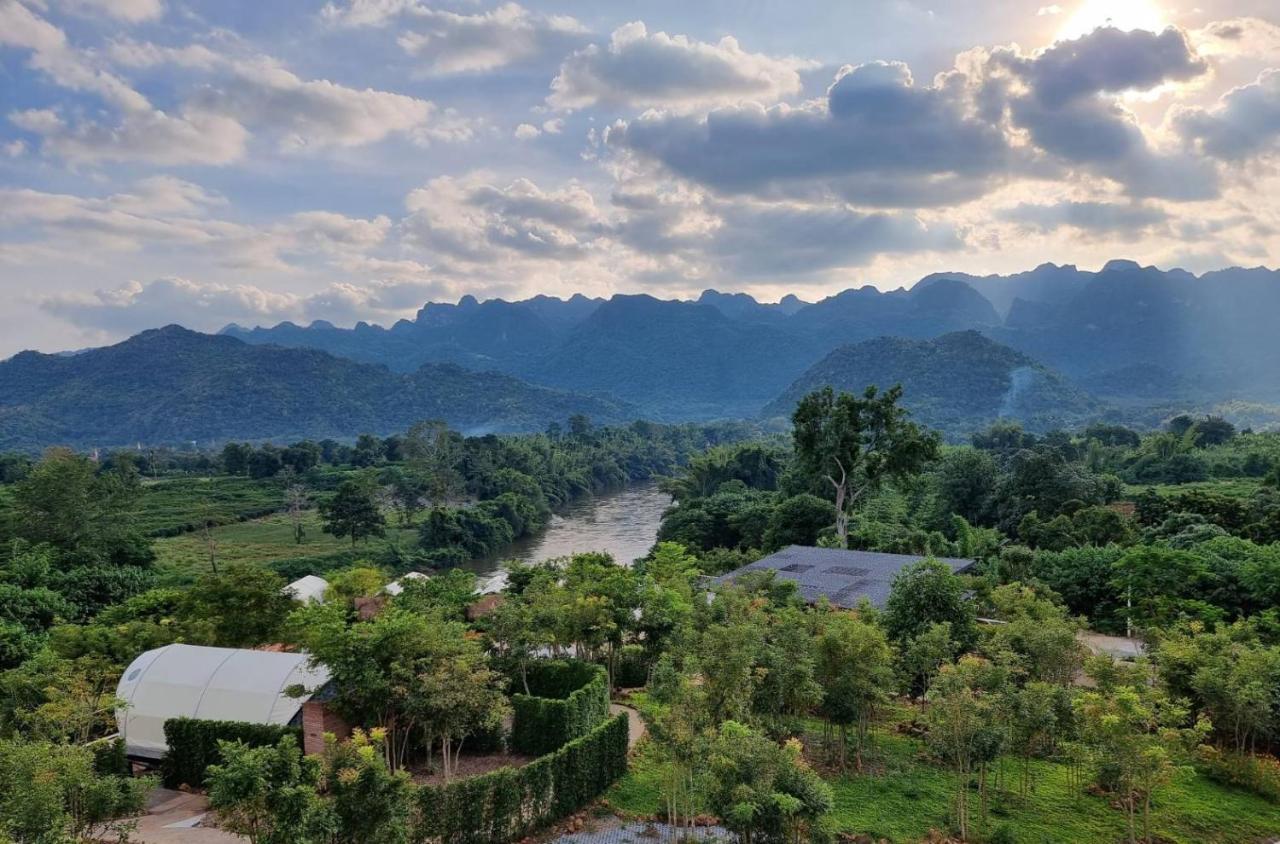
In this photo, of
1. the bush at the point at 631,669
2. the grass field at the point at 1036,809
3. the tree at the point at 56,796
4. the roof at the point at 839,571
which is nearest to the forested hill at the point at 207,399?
the roof at the point at 839,571

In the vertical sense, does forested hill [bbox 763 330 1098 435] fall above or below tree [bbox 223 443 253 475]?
above

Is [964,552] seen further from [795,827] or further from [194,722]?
[194,722]

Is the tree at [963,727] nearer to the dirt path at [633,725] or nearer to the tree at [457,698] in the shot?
the dirt path at [633,725]

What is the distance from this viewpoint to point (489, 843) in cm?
1201

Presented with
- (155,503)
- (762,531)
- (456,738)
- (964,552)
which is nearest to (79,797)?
(456,738)

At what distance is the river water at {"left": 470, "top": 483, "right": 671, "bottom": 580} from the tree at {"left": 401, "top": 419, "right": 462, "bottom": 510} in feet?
28.7

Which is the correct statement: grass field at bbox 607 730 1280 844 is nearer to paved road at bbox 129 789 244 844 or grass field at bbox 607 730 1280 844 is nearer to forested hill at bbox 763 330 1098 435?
paved road at bbox 129 789 244 844

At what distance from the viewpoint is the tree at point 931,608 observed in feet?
58.2

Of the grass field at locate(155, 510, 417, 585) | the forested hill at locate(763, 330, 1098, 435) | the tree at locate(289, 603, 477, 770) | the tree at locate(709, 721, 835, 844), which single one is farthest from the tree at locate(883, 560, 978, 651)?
the forested hill at locate(763, 330, 1098, 435)

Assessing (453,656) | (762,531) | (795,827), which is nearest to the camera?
(795,827)

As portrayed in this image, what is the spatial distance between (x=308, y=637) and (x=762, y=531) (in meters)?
33.3

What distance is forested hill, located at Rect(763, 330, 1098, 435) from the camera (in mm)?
138500

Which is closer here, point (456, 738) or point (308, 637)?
point (308, 637)

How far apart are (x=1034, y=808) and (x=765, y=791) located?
21.9 feet
